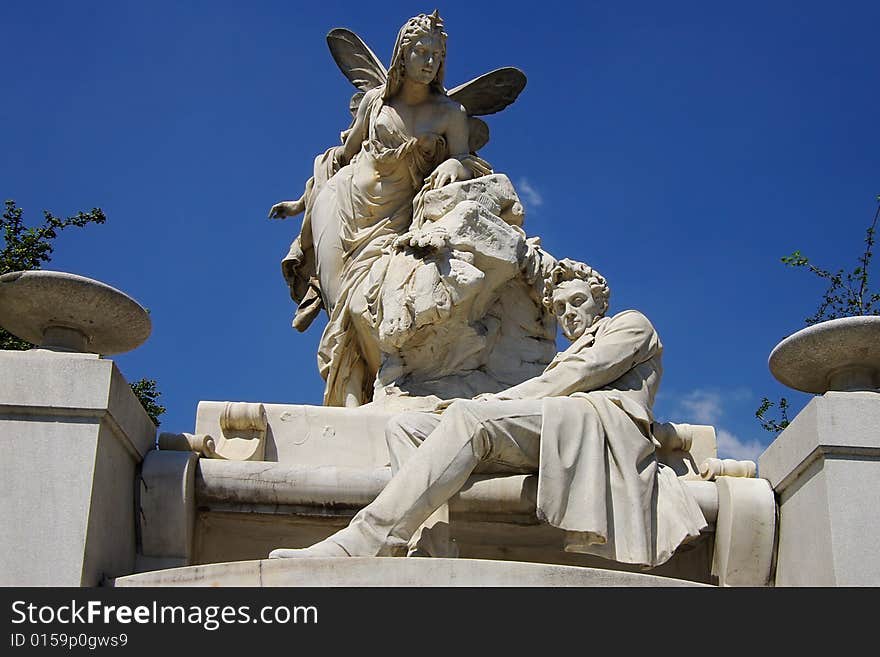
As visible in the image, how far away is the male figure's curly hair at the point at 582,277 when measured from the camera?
348 inches

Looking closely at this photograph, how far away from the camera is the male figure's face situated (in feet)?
28.6

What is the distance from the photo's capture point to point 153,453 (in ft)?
25.9

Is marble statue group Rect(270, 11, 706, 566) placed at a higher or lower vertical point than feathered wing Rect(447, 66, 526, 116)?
lower

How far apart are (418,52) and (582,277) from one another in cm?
252

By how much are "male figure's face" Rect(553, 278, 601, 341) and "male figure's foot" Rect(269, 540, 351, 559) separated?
245cm

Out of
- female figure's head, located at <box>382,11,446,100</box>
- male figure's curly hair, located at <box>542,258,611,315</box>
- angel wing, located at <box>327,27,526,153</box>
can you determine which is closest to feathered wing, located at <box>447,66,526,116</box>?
angel wing, located at <box>327,27,526,153</box>

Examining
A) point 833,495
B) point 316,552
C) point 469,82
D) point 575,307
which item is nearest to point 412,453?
point 316,552

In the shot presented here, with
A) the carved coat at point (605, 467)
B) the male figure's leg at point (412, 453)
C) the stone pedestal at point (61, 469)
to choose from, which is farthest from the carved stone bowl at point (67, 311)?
the carved coat at point (605, 467)

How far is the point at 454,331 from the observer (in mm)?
9336

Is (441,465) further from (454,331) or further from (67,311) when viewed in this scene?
(67,311)

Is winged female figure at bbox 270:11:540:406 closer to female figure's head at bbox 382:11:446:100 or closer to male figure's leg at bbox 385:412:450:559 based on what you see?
female figure's head at bbox 382:11:446:100

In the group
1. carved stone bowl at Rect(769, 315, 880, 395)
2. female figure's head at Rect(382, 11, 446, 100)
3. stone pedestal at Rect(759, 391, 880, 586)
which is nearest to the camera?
stone pedestal at Rect(759, 391, 880, 586)

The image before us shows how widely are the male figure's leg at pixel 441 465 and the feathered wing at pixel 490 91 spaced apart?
13.2ft
